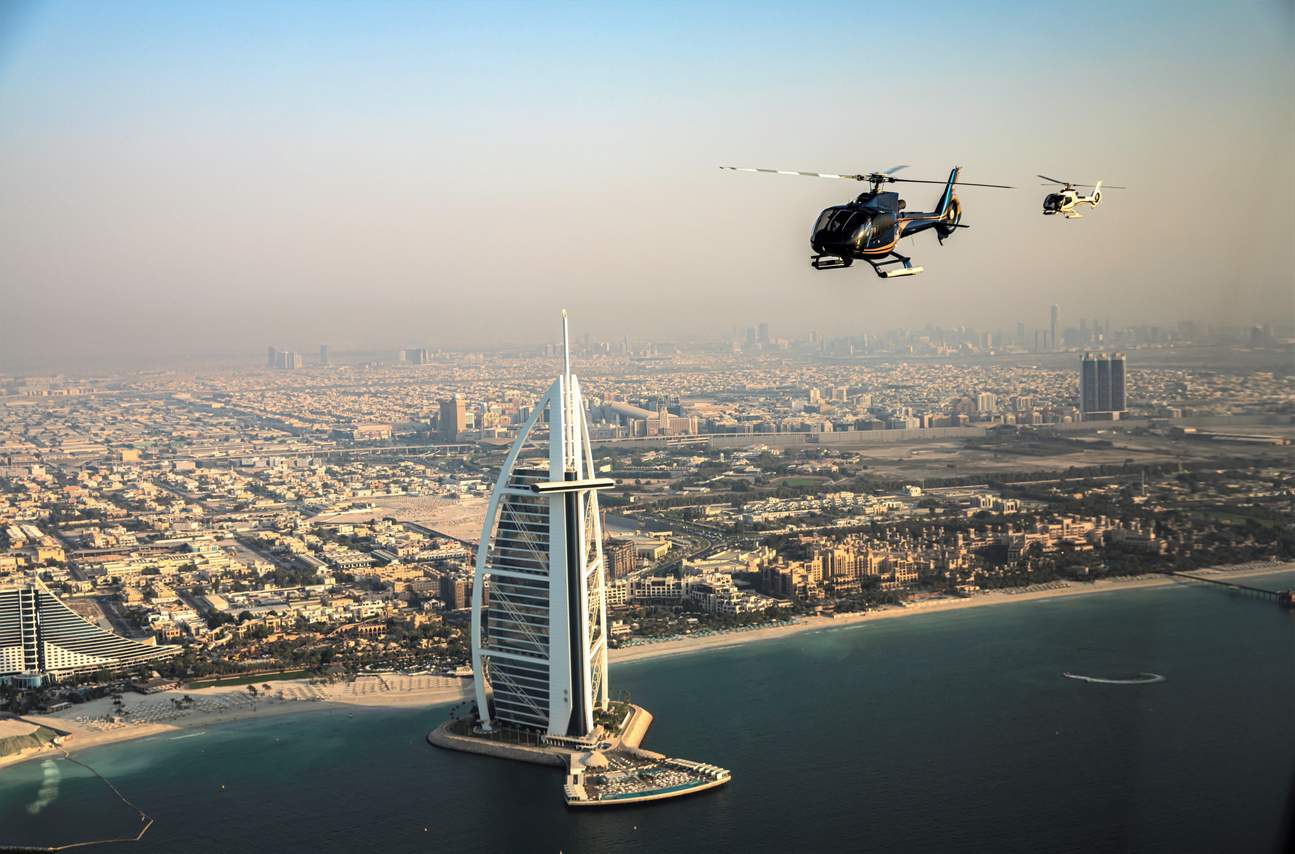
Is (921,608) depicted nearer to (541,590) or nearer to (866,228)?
(541,590)

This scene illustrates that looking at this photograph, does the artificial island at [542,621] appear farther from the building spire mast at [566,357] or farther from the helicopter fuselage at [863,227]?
the helicopter fuselage at [863,227]

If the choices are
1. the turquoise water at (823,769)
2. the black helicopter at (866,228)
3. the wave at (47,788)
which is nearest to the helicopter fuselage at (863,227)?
the black helicopter at (866,228)

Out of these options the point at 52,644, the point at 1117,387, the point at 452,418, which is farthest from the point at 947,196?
the point at 452,418

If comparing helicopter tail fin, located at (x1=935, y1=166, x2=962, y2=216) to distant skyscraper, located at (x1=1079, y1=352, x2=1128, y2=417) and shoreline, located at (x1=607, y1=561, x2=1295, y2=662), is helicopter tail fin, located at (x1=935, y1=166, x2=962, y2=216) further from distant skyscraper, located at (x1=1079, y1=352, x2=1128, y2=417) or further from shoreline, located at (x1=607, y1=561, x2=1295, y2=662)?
distant skyscraper, located at (x1=1079, y1=352, x2=1128, y2=417)

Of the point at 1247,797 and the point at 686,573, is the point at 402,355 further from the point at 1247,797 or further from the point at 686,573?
the point at 1247,797

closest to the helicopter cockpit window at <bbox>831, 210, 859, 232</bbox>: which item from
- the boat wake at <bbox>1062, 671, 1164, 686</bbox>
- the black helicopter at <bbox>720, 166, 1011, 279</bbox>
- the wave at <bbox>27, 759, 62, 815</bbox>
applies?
the black helicopter at <bbox>720, 166, 1011, 279</bbox>

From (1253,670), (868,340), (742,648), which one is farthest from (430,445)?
(1253,670)
